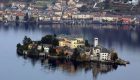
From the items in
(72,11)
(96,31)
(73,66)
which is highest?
(73,66)

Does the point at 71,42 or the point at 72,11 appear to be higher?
the point at 71,42

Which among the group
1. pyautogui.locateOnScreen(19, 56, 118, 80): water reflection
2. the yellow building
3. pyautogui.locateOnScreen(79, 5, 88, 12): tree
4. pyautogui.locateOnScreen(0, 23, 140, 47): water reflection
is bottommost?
pyautogui.locateOnScreen(79, 5, 88, 12): tree

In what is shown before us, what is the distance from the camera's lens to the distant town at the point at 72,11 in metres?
26.9

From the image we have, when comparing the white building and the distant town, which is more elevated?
the white building

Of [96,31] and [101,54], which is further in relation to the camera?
[96,31]

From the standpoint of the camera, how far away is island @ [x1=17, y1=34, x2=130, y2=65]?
16.9m

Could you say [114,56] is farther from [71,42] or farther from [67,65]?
[71,42]

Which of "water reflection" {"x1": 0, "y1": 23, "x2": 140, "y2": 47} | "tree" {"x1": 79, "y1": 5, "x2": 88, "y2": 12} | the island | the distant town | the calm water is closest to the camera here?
the calm water

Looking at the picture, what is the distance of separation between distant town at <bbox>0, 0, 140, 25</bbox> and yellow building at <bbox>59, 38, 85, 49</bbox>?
8.14 meters

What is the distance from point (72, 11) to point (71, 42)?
1039 centimetres

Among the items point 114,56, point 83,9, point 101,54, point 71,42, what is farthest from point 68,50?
point 83,9

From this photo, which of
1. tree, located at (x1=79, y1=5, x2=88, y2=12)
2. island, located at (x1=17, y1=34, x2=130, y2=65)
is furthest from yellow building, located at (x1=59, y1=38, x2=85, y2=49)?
tree, located at (x1=79, y1=5, x2=88, y2=12)

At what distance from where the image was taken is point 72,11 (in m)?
28.6

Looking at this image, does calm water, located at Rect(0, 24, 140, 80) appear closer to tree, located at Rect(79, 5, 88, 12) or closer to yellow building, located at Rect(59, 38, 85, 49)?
yellow building, located at Rect(59, 38, 85, 49)
